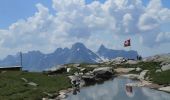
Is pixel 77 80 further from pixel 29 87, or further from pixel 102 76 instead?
pixel 29 87

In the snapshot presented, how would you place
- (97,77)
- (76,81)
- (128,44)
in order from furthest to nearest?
(128,44) → (97,77) → (76,81)

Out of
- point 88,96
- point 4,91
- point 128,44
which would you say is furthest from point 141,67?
point 4,91

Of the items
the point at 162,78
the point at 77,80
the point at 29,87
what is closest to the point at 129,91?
the point at 162,78

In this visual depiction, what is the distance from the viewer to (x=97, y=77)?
348 ft

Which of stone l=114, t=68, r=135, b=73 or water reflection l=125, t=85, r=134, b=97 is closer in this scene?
water reflection l=125, t=85, r=134, b=97

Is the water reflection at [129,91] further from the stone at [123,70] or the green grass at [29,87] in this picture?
the stone at [123,70]

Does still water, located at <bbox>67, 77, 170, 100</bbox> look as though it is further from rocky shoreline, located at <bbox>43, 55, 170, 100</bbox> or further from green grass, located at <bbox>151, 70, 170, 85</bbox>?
green grass, located at <bbox>151, 70, 170, 85</bbox>

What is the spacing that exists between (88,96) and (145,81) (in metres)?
20.2

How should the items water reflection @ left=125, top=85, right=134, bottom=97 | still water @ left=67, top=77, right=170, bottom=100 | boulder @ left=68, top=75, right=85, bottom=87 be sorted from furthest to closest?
boulder @ left=68, top=75, right=85, bottom=87 < water reflection @ left=125, top=85, right=134, bottom=97 < still water @ left=67, top=77, right=170, bottom=100

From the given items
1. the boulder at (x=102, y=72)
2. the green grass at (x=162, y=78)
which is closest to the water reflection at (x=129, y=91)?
the green grass at (x=162, y=78)

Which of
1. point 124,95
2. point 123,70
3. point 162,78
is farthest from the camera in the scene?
point 123,70

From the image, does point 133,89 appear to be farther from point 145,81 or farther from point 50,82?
point 50,82

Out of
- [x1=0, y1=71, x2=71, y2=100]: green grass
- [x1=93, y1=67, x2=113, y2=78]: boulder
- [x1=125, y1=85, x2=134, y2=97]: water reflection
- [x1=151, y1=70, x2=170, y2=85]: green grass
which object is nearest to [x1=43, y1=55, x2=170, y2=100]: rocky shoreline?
[x1=93, y1=67, x2=113, y2=78]: boulder

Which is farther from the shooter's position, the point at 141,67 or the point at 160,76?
the point at 141,67
